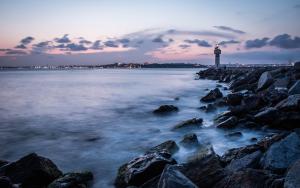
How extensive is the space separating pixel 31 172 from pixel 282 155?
16.0ft

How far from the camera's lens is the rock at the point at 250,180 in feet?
14.5

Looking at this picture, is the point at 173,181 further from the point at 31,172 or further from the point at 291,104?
the point at 291,104

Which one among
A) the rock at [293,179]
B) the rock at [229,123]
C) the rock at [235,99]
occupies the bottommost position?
the rock at [229,123]

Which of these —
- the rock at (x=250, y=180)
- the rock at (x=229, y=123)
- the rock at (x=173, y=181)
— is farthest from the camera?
the rock at (x=229, y=123)

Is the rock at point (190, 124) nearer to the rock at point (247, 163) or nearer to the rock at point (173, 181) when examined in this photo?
the rock at point (247, 163)

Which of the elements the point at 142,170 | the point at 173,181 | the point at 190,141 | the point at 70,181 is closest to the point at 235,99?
the point at 190,141

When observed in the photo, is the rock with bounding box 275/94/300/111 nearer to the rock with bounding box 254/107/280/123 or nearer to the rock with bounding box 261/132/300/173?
the rock with bounding box 254/107/280/123

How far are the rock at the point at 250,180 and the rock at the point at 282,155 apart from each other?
491 mm

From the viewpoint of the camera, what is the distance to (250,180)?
14.6 ft

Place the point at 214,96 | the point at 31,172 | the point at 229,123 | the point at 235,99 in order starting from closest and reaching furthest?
the point at 31,172 < the point at 229,123 < the point at 235,99 < the point at 214,96

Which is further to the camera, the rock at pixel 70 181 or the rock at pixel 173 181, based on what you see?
the rock at pixel 70 181

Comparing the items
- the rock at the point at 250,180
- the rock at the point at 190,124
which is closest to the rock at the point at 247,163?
the rock at the point at 250,180

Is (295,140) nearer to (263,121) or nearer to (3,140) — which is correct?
(263,121)

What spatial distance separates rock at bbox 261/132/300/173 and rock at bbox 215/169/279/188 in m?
0.49
